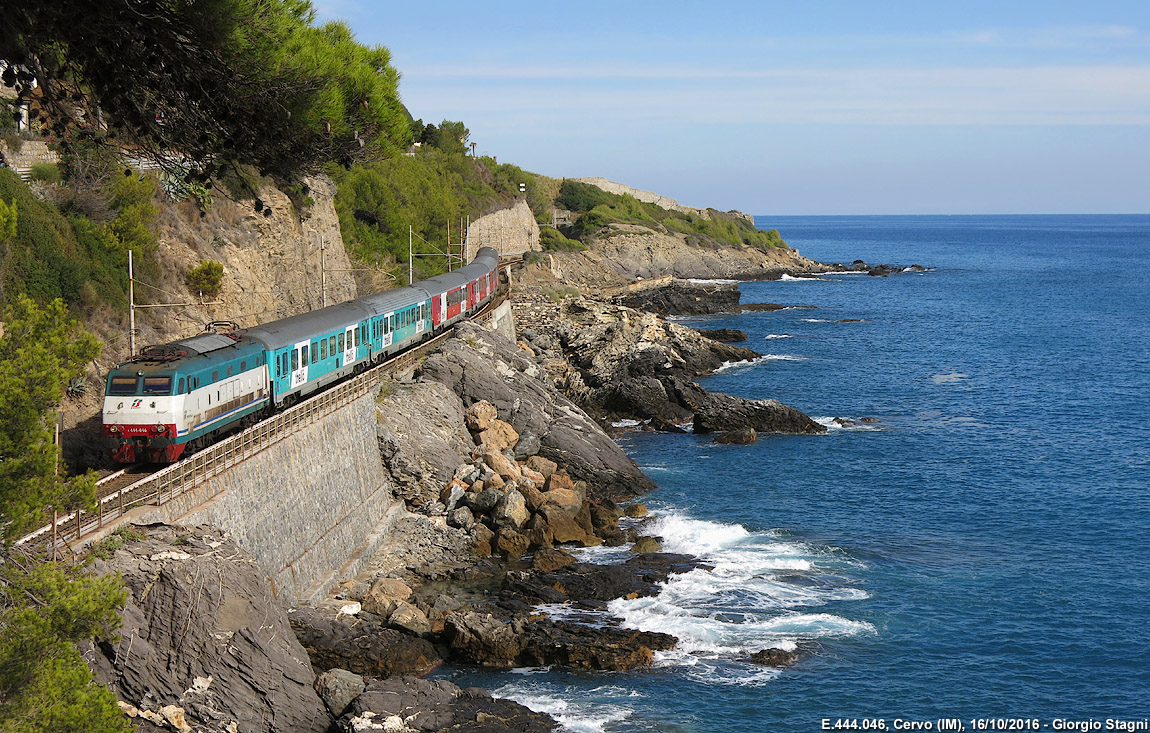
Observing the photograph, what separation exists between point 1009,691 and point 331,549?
17632mm

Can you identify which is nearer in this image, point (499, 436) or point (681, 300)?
point (499, 436)

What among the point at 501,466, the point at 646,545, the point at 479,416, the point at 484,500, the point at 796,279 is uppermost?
the point at 796,279

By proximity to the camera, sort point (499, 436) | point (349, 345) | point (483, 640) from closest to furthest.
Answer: point (483, 640), point (349, 345), point (499, 436)

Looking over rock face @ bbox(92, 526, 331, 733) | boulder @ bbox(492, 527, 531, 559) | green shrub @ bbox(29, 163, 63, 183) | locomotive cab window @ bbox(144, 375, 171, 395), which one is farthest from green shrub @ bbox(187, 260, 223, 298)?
rock face @ bbox(92, 526, 331, 733)

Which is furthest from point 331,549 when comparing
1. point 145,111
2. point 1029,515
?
point 1029,515

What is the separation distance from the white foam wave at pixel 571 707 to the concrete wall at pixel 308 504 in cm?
608

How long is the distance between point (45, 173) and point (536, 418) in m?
19.9

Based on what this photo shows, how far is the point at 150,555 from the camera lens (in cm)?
1881

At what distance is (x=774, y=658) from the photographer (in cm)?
2562

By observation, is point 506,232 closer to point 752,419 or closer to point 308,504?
point 752,419

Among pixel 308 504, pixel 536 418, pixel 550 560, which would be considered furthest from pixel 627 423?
pixel 308 504

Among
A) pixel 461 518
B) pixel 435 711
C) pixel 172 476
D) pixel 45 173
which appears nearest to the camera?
pixel 435 711

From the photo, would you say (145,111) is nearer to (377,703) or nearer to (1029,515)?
(377,703)

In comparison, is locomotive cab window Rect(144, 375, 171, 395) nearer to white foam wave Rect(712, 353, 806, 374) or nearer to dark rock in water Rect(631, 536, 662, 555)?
dark rock in water Rect(631, 536, 662, 555)
